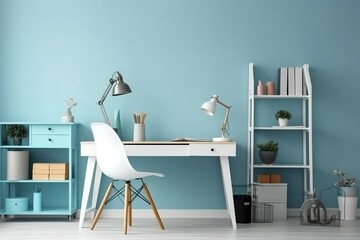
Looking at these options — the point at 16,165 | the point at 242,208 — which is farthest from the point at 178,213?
the point at 16,165

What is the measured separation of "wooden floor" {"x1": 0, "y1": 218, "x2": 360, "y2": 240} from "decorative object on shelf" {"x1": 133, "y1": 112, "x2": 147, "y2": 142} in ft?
2.45

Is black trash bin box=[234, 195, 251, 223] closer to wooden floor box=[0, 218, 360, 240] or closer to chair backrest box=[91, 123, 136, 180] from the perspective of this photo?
wooden floor box=[0, 218, 360, 240]

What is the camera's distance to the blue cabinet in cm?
563

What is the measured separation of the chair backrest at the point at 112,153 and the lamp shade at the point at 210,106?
42.0 inches

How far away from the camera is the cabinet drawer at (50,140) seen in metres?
5.62

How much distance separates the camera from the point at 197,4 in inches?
237

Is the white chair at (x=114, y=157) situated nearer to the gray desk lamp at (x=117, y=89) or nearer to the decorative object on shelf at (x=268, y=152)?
the gray desk lamp at (x=117, y=89)

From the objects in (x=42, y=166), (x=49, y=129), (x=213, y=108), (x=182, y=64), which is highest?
(x=182, y=64)

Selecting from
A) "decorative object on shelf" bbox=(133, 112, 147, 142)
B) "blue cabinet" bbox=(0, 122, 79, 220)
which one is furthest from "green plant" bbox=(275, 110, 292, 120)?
A: "blue cabinet" bbox=(0, 122, 79, 220)

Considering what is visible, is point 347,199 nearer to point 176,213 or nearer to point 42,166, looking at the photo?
point 176,213

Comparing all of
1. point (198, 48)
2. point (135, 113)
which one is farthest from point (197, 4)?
point (135, 113)

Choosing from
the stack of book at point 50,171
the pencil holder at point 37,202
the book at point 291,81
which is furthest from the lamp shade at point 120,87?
the book at point 291,81

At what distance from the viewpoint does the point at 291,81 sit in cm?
589

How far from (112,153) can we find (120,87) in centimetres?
92
